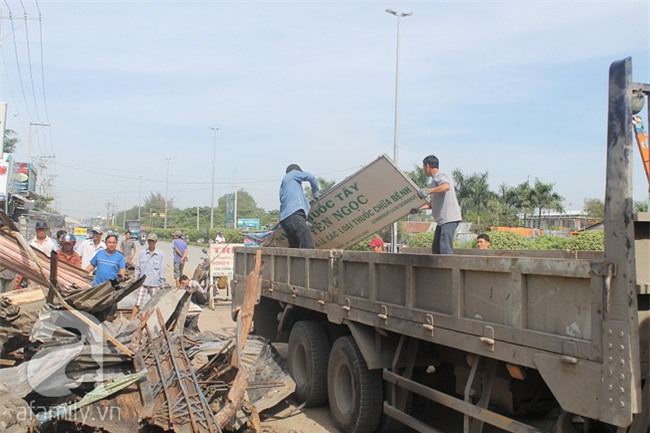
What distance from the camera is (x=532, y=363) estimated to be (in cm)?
319

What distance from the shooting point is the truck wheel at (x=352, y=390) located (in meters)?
5.09

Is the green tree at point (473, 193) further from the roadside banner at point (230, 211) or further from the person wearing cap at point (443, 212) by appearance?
the roadside banner at point (230, 211)

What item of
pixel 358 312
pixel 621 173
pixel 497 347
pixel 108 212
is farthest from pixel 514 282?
pixel 108 212

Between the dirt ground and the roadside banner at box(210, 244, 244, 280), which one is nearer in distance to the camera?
the dirt ground

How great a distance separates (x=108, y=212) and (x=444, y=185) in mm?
126469

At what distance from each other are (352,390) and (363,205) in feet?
7.98

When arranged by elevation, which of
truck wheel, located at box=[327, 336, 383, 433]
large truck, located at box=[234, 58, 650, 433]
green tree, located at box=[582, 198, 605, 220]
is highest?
green tree, located at box=[582, 198, 605, 220]

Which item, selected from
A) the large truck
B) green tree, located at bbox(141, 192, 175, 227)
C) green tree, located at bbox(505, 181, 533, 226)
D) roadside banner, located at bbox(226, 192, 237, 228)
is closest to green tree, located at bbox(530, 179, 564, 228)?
green tree, located at bbox(505, 181, 533, 226)

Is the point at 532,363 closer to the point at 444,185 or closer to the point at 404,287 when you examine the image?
the point at 404,287

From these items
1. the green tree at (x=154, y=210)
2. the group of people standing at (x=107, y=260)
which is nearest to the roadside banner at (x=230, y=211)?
the green tree at (x=154, y=210)

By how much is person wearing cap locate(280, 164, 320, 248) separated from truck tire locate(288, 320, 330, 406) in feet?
3.57

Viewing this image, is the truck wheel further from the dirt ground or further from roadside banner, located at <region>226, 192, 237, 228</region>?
roadside banner, located at <region>226, 192, 237, 228</region>

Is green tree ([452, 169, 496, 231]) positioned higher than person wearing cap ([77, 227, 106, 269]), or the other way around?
green tree ([452, 169, 496, 231])

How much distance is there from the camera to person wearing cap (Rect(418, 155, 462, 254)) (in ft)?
17.4
